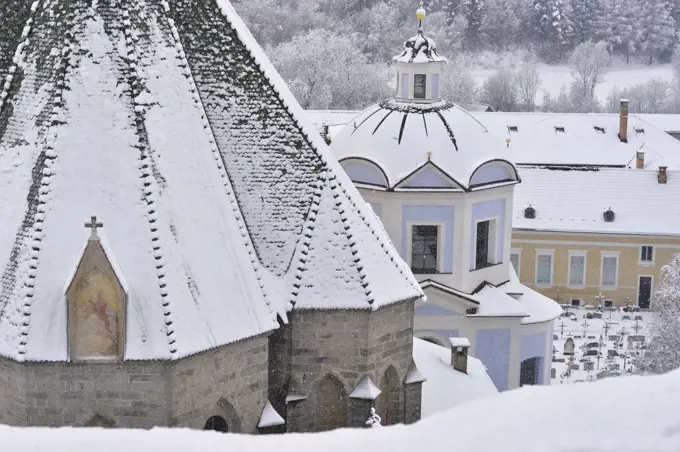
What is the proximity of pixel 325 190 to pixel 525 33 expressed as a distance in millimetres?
110365

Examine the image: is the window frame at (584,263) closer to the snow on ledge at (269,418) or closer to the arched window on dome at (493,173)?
the arched window on dome at (493,173)

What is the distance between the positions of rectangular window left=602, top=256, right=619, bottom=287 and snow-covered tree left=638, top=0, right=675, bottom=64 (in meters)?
75.0

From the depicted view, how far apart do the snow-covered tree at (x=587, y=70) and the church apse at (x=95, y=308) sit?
284 ft

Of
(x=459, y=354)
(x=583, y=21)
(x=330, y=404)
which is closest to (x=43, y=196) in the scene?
(x=330, y=404)

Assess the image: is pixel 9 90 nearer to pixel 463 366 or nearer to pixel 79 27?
pixel 79 27

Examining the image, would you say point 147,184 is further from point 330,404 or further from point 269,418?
point 330,404

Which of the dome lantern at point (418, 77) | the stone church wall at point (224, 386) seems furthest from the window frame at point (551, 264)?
the stone church wall at point (224, 386)

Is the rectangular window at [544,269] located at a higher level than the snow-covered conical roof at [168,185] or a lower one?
lower

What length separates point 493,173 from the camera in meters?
31.3

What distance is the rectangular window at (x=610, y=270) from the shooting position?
51.5 meters

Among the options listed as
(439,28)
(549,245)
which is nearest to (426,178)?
(549,245)

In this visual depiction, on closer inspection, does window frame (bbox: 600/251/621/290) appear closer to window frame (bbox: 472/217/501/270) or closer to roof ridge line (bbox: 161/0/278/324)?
window frame (bbox: 472/217/501/270)

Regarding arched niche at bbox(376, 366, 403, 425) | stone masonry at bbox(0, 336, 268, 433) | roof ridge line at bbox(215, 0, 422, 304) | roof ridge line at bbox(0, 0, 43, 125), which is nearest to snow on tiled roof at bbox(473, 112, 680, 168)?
arched niche at bbox(376, 366, 403, 425)

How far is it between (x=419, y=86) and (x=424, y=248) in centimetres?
473
